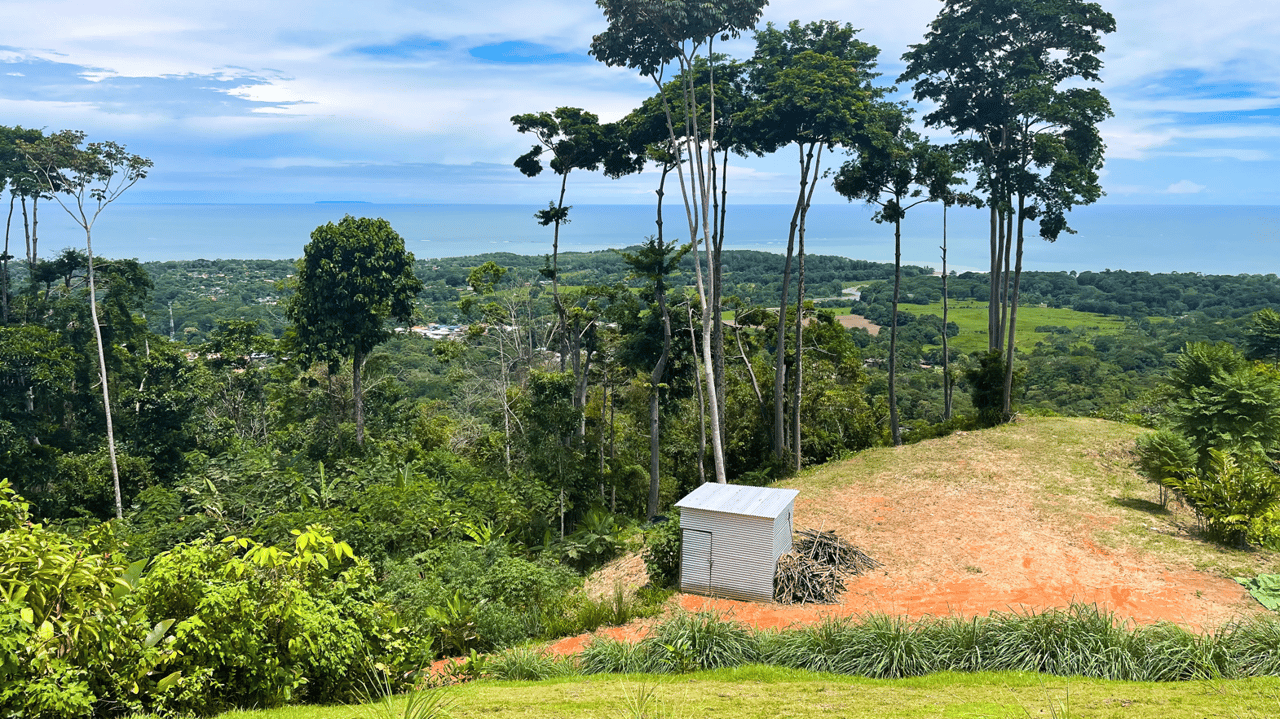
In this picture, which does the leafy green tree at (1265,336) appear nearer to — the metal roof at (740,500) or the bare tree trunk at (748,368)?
the bare tree trunk at (748,368)

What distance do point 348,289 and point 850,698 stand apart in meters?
17.5

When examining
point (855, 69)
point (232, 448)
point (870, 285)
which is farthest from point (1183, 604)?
point (870, 285)

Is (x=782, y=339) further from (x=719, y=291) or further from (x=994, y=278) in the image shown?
(x=994, y=278)

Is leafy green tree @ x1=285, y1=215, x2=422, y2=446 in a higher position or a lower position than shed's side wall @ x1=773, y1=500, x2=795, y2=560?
higher

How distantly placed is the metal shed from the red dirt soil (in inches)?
9.2

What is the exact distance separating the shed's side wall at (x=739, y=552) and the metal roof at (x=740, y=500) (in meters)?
0.10

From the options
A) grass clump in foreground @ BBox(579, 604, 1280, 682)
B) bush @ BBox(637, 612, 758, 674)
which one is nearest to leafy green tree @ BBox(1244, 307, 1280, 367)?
grass clump in foreground @ BBox(579, 604, 1280, 682)

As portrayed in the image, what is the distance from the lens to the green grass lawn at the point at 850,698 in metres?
4.73

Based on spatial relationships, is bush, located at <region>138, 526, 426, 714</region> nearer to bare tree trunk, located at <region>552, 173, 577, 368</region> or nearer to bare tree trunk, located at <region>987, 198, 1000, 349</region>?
bare tree trunk, located at <region>552, 173, 577, 368</region>

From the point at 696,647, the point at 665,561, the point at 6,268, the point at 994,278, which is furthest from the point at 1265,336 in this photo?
the point at 6,268

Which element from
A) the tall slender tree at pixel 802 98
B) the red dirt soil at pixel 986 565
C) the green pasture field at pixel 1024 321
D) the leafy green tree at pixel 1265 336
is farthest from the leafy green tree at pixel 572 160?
the green pasture field at pixel 1024 321

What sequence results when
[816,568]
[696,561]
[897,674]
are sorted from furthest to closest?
[696,561]
[816,568]
[897,674]

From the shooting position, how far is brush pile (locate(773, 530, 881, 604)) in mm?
9961

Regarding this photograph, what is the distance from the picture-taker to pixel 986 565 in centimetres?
1071
